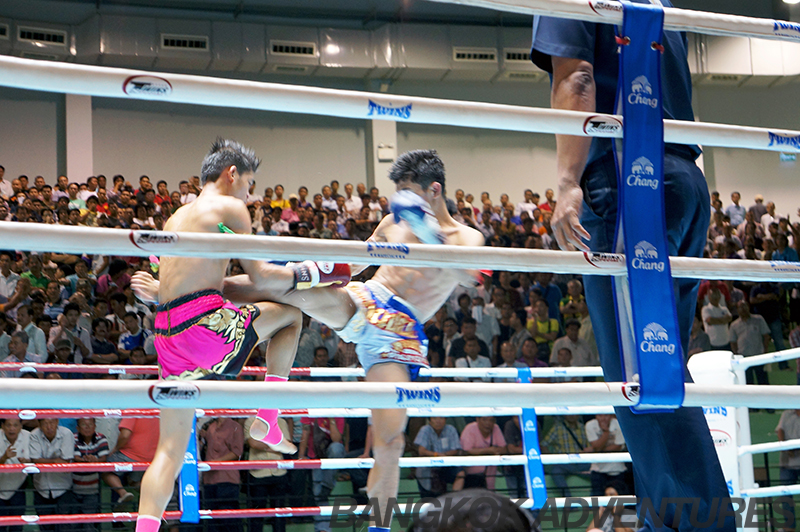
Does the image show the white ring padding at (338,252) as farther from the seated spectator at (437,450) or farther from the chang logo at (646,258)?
the seated spectator at (437,450)

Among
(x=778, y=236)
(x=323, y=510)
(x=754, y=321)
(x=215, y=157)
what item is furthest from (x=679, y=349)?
(x=778, y=236)

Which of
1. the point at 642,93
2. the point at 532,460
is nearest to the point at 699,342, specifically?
the point at 532,460

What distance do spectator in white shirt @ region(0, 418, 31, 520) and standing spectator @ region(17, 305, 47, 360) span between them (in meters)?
1.22

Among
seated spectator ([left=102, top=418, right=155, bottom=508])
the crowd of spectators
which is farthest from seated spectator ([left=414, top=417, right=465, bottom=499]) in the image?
seated spectator ([left=102, top=418, right=155, bottom=508])

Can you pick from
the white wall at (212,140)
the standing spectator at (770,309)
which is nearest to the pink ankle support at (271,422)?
the standing spectator at (770,309)

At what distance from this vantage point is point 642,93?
1583 millimetres

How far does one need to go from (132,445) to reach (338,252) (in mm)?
4732

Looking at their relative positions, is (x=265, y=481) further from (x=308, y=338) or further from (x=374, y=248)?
(x=374, y=248)

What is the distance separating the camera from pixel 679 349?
4.92 ft

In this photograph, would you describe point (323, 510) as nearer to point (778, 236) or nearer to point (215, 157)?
point (215, 157)

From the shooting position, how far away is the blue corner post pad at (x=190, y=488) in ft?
11.3

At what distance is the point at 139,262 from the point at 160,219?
41.4 inches

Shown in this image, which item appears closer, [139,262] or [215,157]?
[215,157]

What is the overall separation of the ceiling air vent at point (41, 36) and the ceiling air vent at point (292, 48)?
3.11m
